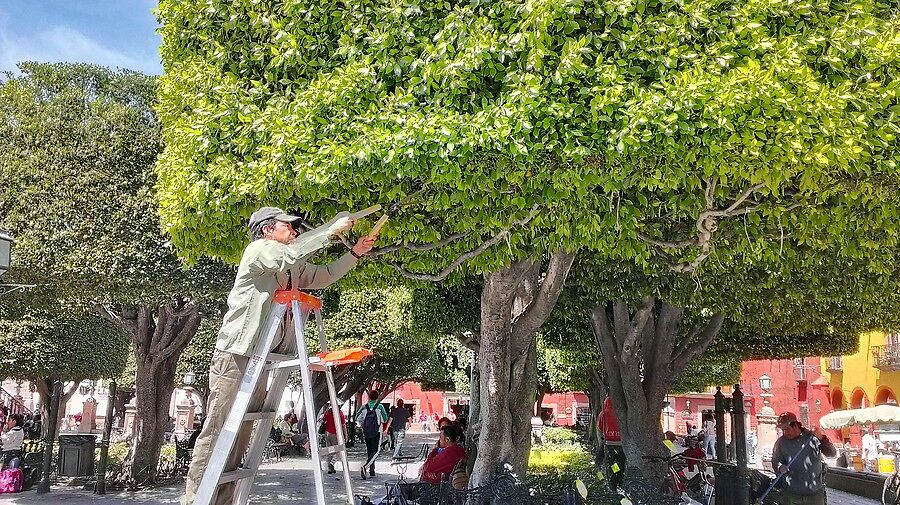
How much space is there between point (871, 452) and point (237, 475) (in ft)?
86.2

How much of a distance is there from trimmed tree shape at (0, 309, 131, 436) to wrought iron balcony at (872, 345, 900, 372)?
2975 cm

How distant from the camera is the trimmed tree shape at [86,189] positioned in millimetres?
10922

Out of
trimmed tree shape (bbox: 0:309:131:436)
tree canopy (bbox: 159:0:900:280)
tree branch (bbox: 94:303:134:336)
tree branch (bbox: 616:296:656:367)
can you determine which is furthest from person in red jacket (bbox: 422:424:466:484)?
trimmed tree shape (bbox: 0:309:131:436)

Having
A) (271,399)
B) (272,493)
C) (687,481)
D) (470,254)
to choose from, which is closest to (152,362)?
(272,493)

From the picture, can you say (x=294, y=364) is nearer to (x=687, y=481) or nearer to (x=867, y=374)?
(x=687, y=481)

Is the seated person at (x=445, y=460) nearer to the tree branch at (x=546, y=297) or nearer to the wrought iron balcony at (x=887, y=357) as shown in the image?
the tree branch at (x=546, y=297)

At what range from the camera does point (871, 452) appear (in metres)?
25.4

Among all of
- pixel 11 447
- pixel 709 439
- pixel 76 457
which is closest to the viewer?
pixel 76 457

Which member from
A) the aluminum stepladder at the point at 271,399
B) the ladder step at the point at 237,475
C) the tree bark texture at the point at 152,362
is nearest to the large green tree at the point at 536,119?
the aluminum stepladder at the point at 271,399

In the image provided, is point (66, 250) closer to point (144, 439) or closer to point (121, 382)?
point (144, 439)

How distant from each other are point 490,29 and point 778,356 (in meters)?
16.2

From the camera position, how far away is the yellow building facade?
1252 inches

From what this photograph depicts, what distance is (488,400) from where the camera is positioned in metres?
8.73

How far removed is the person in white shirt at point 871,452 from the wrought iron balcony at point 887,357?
3.20m
